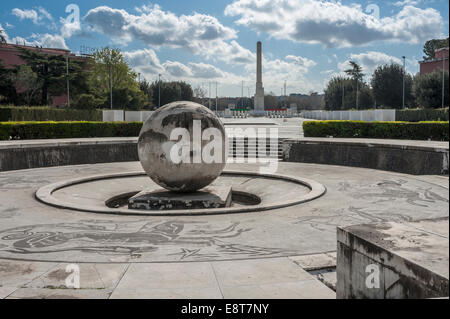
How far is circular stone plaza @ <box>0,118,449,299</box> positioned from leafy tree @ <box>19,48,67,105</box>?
43.1 meters

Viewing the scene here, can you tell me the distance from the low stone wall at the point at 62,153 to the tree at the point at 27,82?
3624cm

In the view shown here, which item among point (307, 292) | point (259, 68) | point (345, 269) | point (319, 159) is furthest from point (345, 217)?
point (259, 68)

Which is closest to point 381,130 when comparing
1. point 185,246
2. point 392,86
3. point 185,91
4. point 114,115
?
point 185,246

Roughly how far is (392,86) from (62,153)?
62646mm

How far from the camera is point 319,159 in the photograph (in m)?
17.5

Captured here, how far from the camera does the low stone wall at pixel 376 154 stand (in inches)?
539

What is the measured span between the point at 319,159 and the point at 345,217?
9701 millimetres

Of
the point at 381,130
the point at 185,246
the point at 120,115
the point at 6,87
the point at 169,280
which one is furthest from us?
the point at 6,87

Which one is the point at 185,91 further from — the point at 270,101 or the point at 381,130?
the point at 381,130

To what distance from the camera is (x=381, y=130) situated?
20719mm

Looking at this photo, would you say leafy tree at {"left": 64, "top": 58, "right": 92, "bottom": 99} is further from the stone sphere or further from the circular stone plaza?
the stone sphere

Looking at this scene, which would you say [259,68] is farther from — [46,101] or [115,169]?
[115,169]

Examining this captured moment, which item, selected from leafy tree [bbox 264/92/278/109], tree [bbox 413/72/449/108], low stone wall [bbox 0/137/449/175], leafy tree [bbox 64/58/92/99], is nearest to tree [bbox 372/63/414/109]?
tree [bbox 413/72/449/108]

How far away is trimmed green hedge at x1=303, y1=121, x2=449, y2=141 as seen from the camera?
19.2 m
